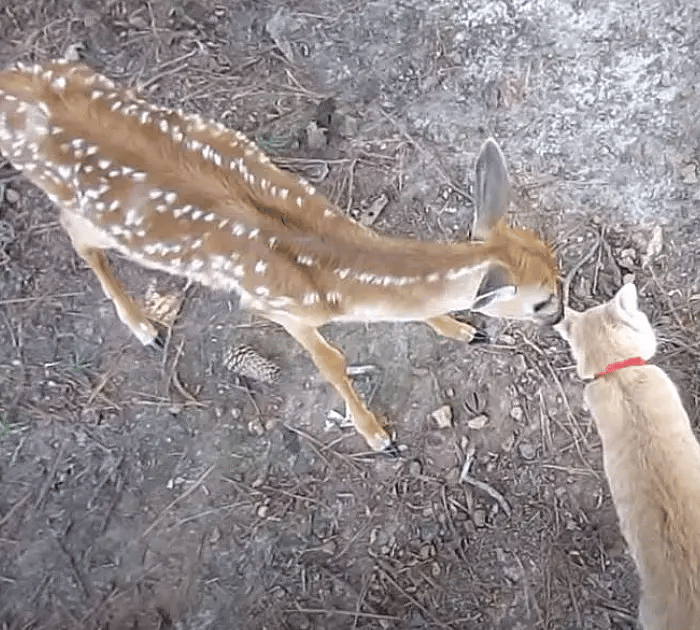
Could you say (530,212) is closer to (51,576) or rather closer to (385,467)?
(385,467)

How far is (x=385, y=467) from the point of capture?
11.5ft

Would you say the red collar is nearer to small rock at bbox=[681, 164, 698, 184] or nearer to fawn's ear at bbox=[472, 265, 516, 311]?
fawn's ear at bbox=[472, 265, 516, 311]

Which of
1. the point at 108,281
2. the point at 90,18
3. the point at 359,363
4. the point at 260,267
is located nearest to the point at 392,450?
the point at 359,363

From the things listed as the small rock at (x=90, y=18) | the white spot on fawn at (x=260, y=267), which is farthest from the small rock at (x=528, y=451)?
the small rock at (x=90, y=18)

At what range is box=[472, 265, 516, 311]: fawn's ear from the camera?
267 centimetres

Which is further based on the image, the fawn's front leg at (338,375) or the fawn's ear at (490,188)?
the fawn's front leg at (338,375)

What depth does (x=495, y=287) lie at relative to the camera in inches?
105

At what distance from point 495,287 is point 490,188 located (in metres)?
0.26

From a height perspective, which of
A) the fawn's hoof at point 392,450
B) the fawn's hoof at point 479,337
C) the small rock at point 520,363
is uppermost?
the fawn's hoof at point 479,337

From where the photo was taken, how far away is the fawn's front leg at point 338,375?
10.3 ft

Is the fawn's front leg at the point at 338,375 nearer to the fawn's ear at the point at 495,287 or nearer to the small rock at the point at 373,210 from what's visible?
the small rock at the point at 373,210

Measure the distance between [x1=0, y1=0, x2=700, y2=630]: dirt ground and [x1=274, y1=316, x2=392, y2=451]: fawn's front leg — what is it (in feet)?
0.30

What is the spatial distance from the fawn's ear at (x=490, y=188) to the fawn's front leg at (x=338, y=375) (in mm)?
625

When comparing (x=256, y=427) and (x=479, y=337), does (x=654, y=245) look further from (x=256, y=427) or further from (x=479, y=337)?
(x=256, y=427)
